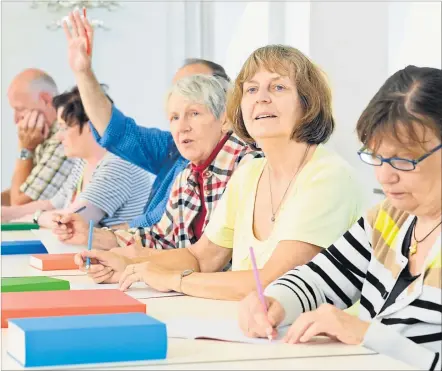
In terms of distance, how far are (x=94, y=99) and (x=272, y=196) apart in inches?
56.7

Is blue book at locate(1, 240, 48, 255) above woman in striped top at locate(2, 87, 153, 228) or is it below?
below

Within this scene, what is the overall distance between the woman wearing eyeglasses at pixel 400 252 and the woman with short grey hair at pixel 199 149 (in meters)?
1.02

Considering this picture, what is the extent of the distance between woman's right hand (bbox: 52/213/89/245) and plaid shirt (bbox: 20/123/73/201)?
6.51 feet

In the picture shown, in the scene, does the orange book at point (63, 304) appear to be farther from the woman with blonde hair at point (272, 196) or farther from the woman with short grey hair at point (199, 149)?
the woman with short grey hair at point (199, 149)

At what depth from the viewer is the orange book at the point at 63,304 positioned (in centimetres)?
166

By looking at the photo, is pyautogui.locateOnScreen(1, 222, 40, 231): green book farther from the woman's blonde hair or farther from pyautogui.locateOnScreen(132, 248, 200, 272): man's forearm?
the woman's blonde hair

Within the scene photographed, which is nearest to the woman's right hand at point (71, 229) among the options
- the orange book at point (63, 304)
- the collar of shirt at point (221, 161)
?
the collar of shirt at point (221, 161)

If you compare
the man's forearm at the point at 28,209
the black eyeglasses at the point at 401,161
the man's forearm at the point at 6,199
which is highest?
the black eyeglasses at the point at 401,161

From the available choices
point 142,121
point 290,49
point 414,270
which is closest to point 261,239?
point 290,49

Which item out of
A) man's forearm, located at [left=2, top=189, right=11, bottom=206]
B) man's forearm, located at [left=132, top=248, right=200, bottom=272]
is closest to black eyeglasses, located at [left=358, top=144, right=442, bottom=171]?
man's forearm, located at [left=132, top=248, right=200, bottom=272]

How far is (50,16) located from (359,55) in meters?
3.01

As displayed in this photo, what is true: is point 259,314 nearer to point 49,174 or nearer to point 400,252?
point 400,252

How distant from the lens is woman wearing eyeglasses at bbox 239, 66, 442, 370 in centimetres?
151

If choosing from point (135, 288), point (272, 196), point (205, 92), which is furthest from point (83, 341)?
point (205, 92)
